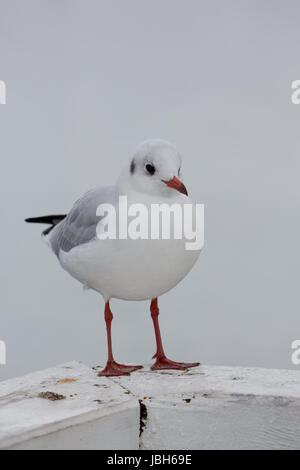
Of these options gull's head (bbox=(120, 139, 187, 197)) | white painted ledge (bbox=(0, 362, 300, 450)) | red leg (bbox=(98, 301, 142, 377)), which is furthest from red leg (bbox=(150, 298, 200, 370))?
gull's head (bbox=(120, 139, 187, 197))

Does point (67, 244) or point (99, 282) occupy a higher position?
point (67, 244)

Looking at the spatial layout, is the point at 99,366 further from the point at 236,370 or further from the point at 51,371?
the point at 236,370

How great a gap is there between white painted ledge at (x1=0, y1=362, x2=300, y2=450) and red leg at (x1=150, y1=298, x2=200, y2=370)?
0.37m

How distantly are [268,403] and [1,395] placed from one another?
1627 mm

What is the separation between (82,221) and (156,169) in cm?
82

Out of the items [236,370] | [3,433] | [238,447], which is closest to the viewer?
[3,433]

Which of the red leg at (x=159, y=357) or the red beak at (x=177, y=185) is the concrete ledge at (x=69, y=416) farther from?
the red beak at (x=177, y=185)

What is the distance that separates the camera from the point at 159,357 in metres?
4.55

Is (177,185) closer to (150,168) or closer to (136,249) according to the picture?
(150,168)

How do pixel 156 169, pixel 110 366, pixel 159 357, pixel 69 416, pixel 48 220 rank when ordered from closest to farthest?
pixel 69 416, pixel 156 169, pixel 110 366, pixel 159 357, pixel 48 220

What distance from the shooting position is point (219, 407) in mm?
3715

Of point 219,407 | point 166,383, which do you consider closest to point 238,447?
point 219,407

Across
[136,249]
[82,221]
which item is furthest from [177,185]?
[82,221]

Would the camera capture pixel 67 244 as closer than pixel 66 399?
No
